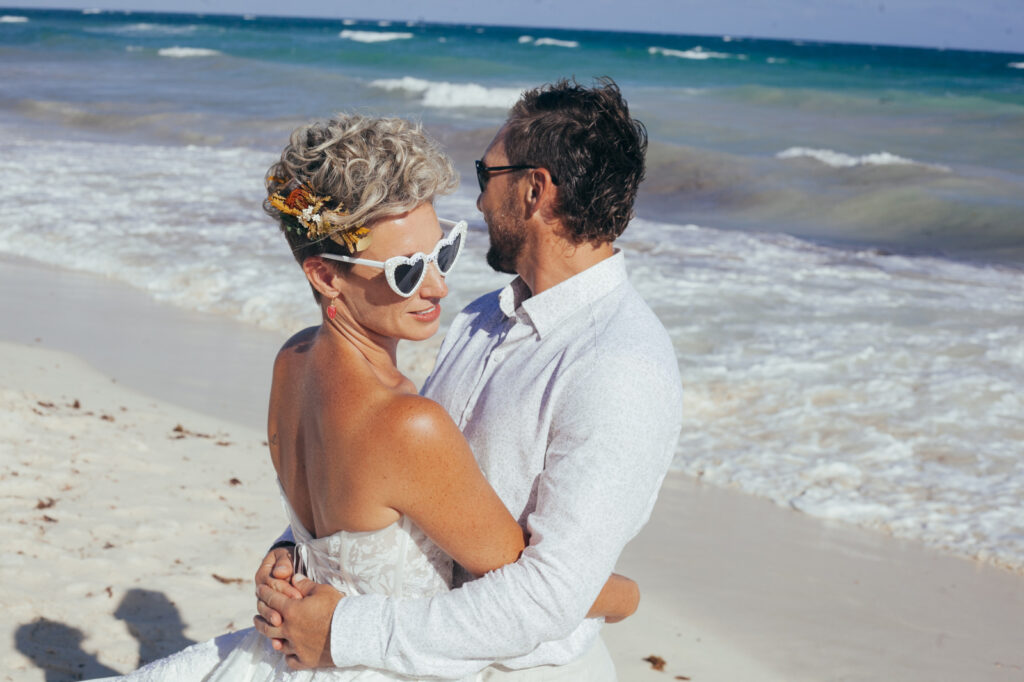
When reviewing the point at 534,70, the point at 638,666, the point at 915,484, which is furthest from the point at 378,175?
the point at 534,70

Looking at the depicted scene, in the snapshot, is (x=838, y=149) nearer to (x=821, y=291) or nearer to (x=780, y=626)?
(x=821, y=291)

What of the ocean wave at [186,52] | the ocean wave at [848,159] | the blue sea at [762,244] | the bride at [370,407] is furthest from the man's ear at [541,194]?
the ocean wave at [186,52]

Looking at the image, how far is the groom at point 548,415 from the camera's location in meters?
1.92

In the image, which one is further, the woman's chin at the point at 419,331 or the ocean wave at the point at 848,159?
the ocean wave at the point at 848,159

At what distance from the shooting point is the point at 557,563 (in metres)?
1.89

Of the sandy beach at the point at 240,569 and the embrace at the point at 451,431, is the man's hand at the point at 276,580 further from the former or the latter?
the sandy beach at the point at 240,569

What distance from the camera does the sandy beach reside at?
3.89 meters

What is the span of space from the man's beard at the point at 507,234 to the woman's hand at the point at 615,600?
2.54 feet

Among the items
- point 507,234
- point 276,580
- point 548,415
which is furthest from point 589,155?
point 276,580

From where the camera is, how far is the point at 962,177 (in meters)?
18.8

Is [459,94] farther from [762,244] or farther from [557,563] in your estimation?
[557,563]

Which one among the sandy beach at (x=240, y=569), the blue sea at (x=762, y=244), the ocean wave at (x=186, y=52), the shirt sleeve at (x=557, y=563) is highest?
the ocean wave at (x=186, y=52)

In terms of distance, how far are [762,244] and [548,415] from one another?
1120 cm

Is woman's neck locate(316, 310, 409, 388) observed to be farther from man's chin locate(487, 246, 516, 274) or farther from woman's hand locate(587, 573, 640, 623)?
woman's hand locate(587, 573, 640, 623)
